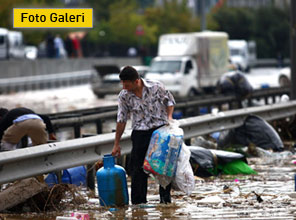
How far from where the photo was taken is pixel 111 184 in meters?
9.22

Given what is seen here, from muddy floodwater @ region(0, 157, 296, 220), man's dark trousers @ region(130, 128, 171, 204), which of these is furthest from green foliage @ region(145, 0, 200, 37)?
man's dark trousers @ region(130, 128, 171, 204)

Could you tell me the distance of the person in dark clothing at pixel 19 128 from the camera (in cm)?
1179

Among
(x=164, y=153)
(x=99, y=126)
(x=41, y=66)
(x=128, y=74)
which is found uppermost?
(x=128, y=74)

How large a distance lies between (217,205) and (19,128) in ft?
12.1

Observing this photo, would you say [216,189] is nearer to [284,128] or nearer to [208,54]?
[284,128]

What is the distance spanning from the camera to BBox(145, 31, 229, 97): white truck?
3534 cm

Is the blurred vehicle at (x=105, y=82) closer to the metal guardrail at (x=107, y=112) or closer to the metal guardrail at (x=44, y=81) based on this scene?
the metal guardrail at (x=44, y=81)

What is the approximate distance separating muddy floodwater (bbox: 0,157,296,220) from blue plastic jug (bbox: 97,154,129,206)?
0.13 metres

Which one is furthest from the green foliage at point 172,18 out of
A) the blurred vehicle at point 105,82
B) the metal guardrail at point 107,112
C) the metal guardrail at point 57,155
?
the metal guardrail at point 57,155

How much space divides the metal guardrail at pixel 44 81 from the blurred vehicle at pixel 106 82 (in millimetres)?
443

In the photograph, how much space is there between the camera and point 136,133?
936 centimetres

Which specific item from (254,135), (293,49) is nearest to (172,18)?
(293,49)

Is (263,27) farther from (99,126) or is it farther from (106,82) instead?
(99,126)

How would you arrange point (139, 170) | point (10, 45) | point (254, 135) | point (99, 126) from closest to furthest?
point (139, 170) → point (254, 135) → point (99, 126) → point (10, 45)
